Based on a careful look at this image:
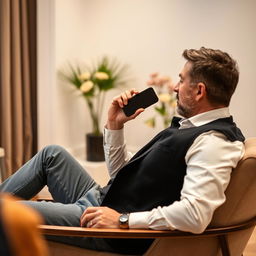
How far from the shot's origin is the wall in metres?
3.52

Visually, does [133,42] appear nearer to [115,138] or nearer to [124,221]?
[115,138]

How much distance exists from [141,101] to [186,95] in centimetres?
24

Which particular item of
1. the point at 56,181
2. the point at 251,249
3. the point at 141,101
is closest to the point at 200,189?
the point at 141,101

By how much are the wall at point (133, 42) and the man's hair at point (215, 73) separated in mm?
2083

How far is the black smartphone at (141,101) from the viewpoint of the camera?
1788 millimetres

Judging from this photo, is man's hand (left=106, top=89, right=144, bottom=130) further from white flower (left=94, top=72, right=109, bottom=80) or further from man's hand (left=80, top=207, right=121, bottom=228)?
white flower (left=94, top=72, right=109, bottom=80)

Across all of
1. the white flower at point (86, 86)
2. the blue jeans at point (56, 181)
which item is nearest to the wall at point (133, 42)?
the white flower at point (86, 86)

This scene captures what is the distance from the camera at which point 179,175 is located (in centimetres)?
152

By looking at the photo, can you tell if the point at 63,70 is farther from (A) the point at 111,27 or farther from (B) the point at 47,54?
(A) the point at 111,27

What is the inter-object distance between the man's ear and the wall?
2091 mm

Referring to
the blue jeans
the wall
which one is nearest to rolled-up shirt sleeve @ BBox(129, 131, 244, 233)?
the blue jeans

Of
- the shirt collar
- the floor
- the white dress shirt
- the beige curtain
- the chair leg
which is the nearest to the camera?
the white dress shirt

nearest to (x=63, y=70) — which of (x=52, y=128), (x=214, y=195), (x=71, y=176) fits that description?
(x=52, y=128)

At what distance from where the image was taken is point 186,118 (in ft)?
5.48
